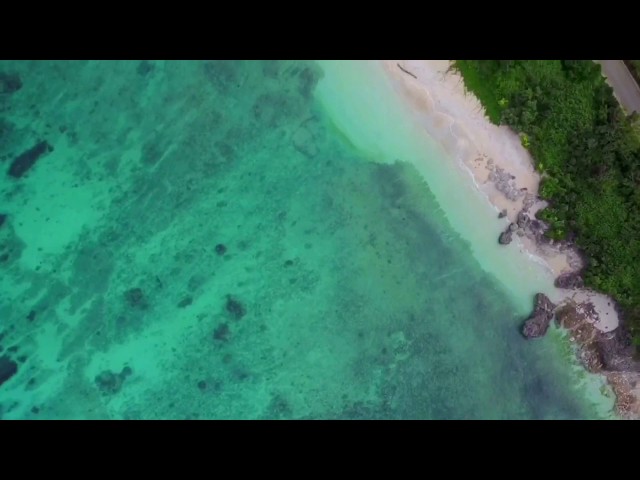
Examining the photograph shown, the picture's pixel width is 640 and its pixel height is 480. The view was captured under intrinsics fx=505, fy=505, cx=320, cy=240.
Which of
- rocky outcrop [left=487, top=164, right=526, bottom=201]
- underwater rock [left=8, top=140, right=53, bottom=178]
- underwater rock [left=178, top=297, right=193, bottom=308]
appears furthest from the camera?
rocky outcrop [left=487, top=164, right=526, bottom=201]

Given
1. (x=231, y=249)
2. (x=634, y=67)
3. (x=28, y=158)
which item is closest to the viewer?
(x=634, y=67)

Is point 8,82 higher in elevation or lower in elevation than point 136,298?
higher

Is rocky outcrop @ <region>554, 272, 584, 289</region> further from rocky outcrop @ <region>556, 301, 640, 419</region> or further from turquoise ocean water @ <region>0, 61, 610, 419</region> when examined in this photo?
turquoise ocean water @ <region>0, 61, 610, 419</region>

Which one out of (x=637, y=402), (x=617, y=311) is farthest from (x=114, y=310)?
(x=637, y=402)

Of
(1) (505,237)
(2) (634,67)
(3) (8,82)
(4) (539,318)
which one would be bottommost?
(4) (539,318)

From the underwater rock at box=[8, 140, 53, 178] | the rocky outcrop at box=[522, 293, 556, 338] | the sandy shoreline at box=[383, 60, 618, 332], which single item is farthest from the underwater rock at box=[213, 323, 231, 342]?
the rocky outcrop at box=[522, 293, 556, 338]

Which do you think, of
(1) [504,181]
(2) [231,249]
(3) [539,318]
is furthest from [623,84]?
(2) [231,249]

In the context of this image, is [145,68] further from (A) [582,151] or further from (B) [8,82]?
(A) [582,151]
